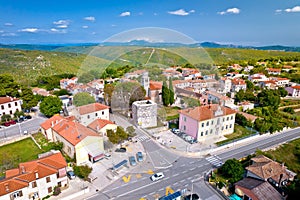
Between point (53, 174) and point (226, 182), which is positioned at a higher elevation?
point (53, 174)

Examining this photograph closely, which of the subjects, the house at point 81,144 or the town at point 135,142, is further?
the house at point 81,144

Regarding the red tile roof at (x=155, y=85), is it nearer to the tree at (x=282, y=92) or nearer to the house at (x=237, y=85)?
the house at (x=237, y=85)

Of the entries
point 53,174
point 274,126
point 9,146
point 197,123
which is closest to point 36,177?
point 53,174

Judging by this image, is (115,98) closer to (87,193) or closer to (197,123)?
(197,123)

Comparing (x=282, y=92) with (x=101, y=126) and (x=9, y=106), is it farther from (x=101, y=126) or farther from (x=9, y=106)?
(x=9, y=106)

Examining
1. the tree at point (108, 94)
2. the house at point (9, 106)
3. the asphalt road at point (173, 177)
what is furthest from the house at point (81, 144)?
the house at point (9, 106)

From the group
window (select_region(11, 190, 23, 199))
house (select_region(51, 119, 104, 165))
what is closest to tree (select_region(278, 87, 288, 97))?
house (select_region(51, 119, 104, 165))

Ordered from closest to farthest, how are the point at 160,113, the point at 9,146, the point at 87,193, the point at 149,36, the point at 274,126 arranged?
the point at 87,193
the point at 149,36
the point at 9,146
the point at 274,126
the point at 160,113
